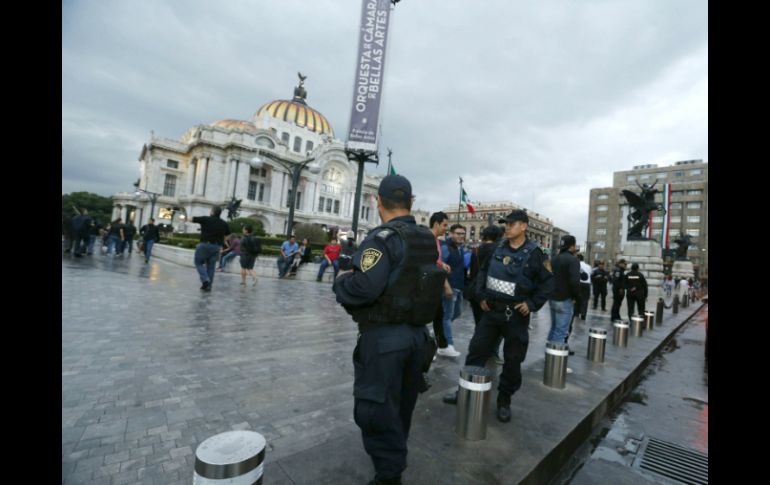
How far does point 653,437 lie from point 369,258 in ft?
11.2

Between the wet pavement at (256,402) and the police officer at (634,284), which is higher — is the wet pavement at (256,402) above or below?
below

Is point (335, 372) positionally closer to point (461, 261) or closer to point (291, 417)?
point (291, 417)

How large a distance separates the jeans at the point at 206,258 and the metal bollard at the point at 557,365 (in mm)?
7071

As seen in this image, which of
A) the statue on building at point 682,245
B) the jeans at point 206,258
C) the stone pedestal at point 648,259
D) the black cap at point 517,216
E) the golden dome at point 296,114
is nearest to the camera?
the black cap at point 517,216

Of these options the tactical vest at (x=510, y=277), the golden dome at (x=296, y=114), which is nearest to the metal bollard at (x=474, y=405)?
the tactical vest at (x=510, y=277)

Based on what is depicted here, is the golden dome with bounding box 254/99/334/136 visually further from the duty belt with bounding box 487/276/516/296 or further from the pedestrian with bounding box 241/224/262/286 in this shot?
the duty belt with bounding box 487/276/516/296

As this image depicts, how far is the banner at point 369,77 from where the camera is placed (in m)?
13.3

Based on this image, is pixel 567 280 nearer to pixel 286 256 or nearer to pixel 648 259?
pixel 286 256

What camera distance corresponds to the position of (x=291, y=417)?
2730mm

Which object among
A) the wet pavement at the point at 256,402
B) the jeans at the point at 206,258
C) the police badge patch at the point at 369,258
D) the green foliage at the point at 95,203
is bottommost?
the wet pavement at the point at 256,402

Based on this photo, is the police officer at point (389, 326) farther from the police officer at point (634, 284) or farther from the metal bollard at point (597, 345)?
the police officer at point (634, 284)
